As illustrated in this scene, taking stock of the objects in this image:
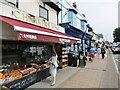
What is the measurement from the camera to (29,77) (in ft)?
38.0

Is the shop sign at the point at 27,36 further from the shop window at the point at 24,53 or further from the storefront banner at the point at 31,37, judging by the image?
the shop window at the point at 24,53

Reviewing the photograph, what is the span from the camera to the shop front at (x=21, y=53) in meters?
9.23

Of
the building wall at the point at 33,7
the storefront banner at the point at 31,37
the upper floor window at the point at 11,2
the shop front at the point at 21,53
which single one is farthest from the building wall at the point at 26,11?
the storefront banner at the point at 31,37

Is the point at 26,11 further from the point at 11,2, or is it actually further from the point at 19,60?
the point at 19,60

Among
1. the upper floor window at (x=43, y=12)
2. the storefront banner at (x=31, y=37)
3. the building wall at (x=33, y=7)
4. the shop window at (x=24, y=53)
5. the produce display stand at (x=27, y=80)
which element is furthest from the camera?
the upper floor window at (x=43, y=12)

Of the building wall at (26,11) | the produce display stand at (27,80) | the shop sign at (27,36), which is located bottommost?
the produce display stand at (27,80)

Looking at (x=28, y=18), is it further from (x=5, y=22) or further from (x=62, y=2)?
(x=62, y=2)

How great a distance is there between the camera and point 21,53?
12148 mm

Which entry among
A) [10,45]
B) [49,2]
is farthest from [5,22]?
[49,2]

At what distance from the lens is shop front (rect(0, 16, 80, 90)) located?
923 cm

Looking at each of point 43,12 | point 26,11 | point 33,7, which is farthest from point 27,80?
point 43,12

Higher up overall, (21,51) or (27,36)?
(27,36)

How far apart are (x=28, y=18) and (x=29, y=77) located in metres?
2.77

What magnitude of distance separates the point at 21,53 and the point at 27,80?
4.86 ft
